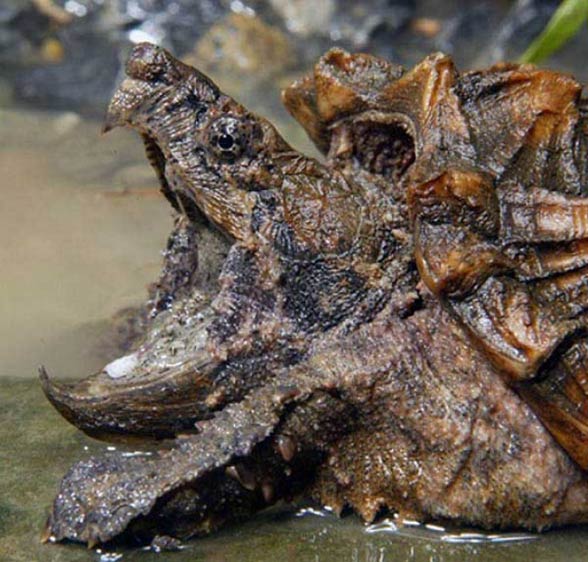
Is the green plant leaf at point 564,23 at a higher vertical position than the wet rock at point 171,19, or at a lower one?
lower

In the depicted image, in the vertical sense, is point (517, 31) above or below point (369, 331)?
above

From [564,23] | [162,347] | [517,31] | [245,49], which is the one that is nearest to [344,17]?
[245,49]

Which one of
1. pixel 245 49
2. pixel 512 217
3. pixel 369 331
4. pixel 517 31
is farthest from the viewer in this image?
pixel 517 31

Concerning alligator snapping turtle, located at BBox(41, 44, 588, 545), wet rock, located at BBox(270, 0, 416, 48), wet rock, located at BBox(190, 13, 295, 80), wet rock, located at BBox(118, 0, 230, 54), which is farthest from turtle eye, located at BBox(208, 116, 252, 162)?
wet rock, located at BBox(270, 0, 416, 48)

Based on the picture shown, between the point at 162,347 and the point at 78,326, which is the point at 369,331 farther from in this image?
the point at 78,326

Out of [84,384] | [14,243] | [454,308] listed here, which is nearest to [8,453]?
[84,384]

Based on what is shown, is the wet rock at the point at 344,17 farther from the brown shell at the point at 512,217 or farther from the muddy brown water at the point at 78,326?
the brown shell at the point at 512,217

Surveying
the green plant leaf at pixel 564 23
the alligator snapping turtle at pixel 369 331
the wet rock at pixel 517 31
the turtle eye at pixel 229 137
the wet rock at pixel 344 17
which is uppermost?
A: the wet rock at pixel 344 17

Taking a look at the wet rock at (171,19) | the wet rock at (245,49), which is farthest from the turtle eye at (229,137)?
the wet rock at (171,19)
